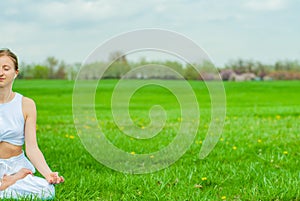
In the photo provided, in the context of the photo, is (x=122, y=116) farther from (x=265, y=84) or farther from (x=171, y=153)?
(x=265, y=84)

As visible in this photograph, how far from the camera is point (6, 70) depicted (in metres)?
3.60

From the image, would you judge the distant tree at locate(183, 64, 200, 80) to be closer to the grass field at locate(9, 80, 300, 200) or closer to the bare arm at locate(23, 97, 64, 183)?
the grass field at locate(9, 80, 300, 200)

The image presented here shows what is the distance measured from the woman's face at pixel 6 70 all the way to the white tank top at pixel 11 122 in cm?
23

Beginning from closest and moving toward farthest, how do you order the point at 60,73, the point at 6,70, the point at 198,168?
the point at 6,70, the point at 198,168, the point at 60,73

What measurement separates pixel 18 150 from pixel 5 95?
478mm

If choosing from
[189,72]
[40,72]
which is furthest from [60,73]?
[189,72]

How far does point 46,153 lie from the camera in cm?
609

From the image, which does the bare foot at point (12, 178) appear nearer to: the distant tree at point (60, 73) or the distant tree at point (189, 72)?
the distant tree at point (189, 72)

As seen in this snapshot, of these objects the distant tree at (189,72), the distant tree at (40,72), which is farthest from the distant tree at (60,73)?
the distant tree at (189,72)

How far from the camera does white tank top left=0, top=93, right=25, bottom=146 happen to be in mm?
3748

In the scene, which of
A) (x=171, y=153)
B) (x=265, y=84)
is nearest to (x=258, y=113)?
(x=171, y=153)

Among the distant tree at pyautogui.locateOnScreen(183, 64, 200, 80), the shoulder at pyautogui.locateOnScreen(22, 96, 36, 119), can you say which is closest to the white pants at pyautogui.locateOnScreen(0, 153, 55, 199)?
the shoulder at pyautogui.locateOnScreen(22, 96, 36, 119)

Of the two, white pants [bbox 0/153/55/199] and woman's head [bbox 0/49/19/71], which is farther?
white pants [bbox 0/153/55/199]

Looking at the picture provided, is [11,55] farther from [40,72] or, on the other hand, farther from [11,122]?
[40,72]
